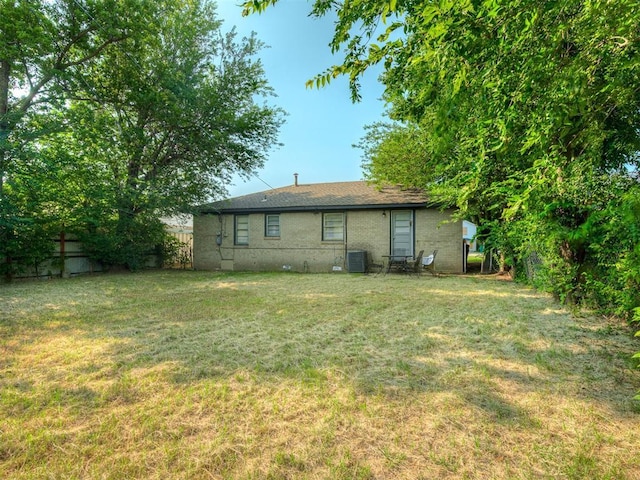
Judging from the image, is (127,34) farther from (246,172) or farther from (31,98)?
(246,172)

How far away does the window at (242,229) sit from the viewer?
14.7 m

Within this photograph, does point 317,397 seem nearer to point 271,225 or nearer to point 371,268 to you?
point 371,268

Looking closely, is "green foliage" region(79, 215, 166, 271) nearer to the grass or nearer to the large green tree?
the grass

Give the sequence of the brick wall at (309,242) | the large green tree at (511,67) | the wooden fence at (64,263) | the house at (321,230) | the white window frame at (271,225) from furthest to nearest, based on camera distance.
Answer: the white window frame at (271,225) → the house at (321,230) → the brick wall at (309,242) → the wooden fence at (64,263) → the large green tree at (511,67)

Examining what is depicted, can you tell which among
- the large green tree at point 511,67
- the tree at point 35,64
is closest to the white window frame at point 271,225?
the tree at point 35,64

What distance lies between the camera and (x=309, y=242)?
13.6 meters

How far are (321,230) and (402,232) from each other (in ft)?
11.2

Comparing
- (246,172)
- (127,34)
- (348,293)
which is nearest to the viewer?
(348,293)

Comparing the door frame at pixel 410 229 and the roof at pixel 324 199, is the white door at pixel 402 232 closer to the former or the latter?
the door frame at pixel 410 229

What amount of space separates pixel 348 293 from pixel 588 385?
17.0 feet

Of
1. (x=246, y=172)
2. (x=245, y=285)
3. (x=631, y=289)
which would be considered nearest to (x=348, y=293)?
(x=245, y=285)

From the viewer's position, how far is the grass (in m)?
1.87

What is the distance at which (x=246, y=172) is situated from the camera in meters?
14.6

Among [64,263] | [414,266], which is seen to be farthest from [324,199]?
[64,263]
